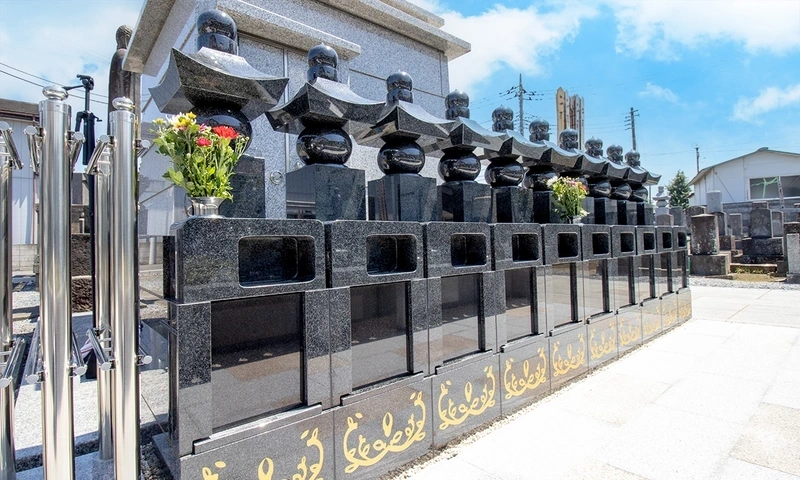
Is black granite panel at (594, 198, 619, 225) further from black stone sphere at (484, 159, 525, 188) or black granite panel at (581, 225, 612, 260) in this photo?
black stone sphere at (484, 159, 525, 188)

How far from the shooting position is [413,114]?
137 inches

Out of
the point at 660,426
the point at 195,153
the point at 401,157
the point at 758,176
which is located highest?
the point at 758,176

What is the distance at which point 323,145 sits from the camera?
10.1ft

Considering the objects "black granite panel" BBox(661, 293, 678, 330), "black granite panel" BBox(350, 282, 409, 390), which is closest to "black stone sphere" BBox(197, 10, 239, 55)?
"black granite panel" BBox(350, 282, 409, 390)

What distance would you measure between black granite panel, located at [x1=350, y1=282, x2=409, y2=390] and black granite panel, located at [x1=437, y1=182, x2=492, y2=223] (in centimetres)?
115

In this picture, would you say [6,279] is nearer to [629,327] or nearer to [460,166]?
[460,166]

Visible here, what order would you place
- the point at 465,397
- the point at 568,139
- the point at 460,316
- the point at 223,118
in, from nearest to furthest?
the point at 223,118, the point at 465,397, the point at 460,316, the point at 568,139

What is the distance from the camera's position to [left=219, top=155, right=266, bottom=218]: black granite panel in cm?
268

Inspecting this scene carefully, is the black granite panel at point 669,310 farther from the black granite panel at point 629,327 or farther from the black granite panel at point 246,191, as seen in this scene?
the black granite panel at point 246,191

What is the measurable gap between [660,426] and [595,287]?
1.90 meters

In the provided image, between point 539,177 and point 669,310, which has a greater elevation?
point 539,177

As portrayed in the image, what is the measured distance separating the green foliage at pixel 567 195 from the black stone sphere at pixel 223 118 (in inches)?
143

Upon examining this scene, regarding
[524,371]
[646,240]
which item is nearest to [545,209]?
[524,371]

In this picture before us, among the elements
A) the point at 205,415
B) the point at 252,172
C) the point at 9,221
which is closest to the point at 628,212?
the point at 252,172
